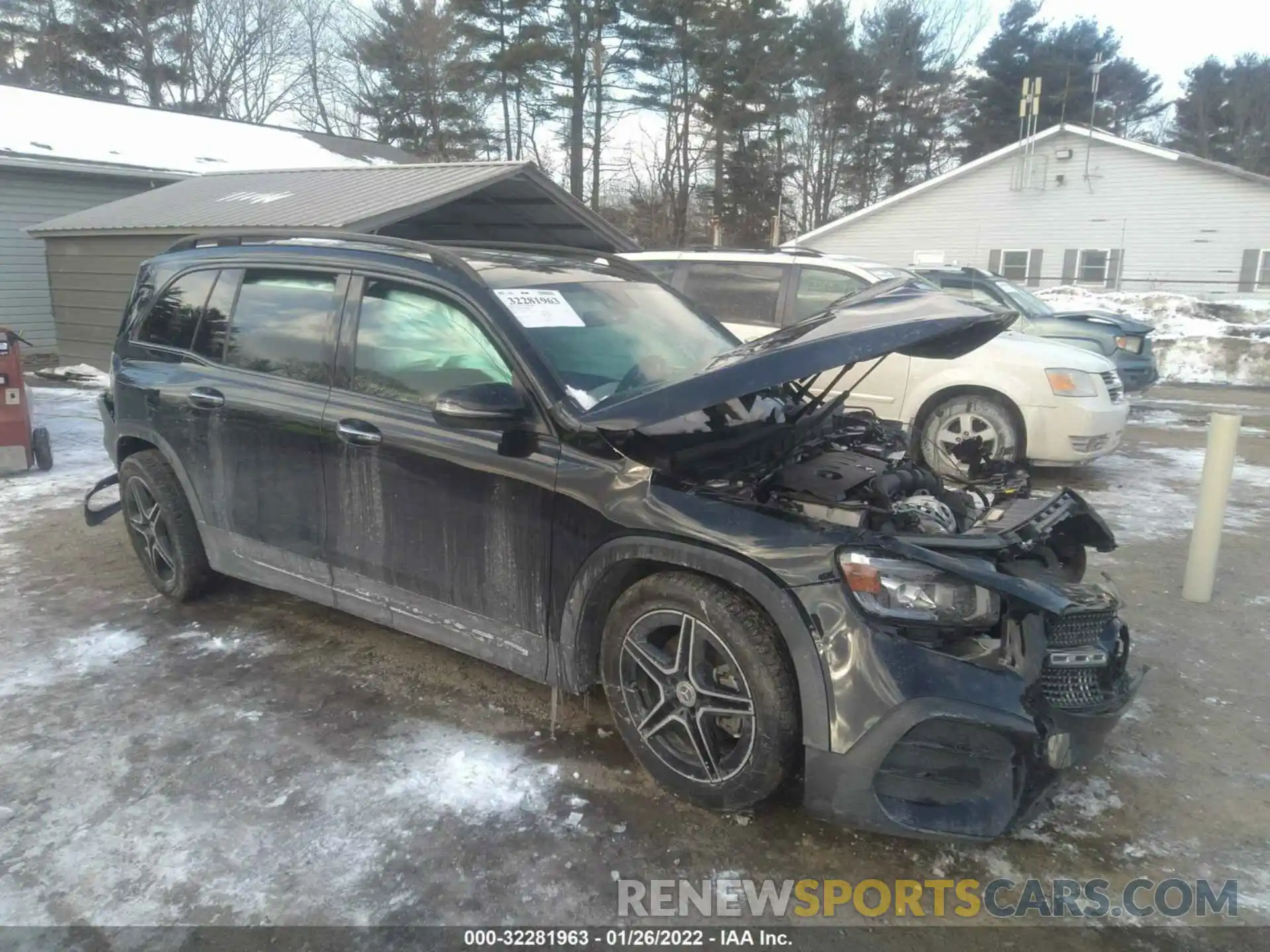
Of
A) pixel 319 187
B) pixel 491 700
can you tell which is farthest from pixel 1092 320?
pixel 491 700

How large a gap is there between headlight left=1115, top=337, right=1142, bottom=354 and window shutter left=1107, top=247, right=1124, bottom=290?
51.0ft

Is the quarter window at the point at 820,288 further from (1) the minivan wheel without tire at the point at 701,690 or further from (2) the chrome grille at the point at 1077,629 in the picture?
(1) the minivan wheel without tire at the point at 701,690

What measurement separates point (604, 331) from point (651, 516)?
1.10 m

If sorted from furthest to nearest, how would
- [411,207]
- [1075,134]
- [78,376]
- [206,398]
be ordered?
[1075,134], [78,376], [411,207], [206,398]

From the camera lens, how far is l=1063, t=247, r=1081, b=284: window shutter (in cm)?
2541

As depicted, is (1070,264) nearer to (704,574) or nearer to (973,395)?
(973,395)

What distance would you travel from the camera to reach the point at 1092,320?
37.6 feet

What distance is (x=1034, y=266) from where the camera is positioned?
2617cm

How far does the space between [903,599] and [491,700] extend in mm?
1842

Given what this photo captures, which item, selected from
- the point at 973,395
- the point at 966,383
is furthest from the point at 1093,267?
the point at 966,383

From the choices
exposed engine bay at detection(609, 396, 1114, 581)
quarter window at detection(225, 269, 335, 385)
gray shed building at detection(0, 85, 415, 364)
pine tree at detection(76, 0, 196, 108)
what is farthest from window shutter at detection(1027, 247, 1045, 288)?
pine tree at detection(76, 0, 196, 108)

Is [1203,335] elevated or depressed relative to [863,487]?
elevated

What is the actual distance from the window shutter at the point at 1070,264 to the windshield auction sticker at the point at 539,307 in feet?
84.8

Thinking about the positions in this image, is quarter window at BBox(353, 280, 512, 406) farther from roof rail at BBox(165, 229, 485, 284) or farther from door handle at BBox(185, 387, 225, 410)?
door handle at BBox(185, 387, 225, 410)
